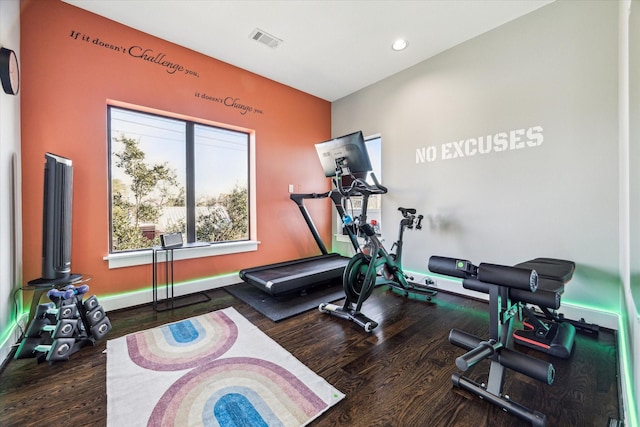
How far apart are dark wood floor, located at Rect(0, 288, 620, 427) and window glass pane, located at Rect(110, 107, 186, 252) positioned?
3.11 ft

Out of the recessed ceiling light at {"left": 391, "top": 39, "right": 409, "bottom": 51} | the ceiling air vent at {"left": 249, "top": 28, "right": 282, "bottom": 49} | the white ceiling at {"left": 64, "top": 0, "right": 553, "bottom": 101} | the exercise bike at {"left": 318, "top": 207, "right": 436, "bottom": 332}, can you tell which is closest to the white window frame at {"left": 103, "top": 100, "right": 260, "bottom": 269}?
the white ceiling at {"left": 64, "top": 0, "right": 553, "bottom": 101}

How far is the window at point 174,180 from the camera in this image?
110 inches

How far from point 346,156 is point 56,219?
2450 mm

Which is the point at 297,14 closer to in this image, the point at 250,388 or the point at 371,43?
the point at 371,43

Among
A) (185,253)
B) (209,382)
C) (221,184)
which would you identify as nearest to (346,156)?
(221,184)

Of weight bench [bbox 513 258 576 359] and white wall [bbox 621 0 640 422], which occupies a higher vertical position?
white wall [bbox 621 0 640 422]

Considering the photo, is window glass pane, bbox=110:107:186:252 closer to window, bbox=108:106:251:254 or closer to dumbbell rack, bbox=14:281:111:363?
window, bbox=108:106:251:254

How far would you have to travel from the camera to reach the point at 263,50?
3.07 metres

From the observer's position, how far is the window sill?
8.64 feet

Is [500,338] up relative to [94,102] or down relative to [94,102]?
down

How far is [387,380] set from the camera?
5.19ft

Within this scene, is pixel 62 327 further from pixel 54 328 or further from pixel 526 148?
pixel 526 148

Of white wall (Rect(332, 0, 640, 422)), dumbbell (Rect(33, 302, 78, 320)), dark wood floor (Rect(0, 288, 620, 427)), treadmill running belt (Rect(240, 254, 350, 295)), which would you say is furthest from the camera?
treadmill running belt (Rect(240, 254, 350, 295))

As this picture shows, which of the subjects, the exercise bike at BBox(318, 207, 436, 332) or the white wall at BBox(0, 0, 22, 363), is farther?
the exercise bike at BBox(318, 207, 436, 332)
